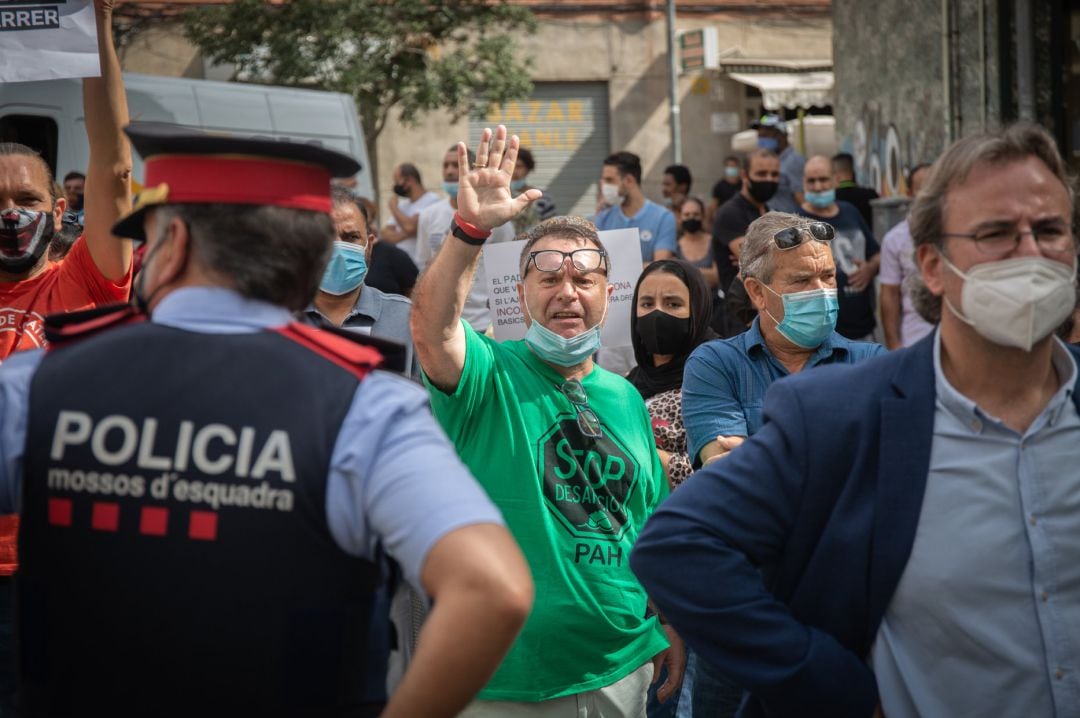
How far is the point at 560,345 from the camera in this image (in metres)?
4.15

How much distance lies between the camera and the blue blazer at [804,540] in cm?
263

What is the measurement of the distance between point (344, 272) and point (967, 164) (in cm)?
285

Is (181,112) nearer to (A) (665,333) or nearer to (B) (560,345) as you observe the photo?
(A) (665,333)

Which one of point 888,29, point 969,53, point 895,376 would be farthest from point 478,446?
point 888,29

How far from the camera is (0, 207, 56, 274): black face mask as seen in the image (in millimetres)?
4035

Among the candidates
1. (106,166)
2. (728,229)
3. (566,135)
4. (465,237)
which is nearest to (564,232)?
(465,237)

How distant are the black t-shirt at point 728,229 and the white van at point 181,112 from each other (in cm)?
356

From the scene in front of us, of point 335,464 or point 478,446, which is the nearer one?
point 335,464

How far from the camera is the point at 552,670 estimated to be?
3.86m

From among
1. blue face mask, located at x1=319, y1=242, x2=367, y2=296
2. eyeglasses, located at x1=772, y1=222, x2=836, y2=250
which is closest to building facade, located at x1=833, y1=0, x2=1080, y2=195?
eyeglasses, located at x1=772, y1=222, x2=836, y2=250

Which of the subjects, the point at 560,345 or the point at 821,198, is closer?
the point at 560,345

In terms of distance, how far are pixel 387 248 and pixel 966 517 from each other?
19.3 ft

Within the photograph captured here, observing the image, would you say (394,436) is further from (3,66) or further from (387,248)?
(387,248)

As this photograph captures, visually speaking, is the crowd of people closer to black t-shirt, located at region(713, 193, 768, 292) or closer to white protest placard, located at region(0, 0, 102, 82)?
white protest placard, located at region(0, 0, 102, 82)
